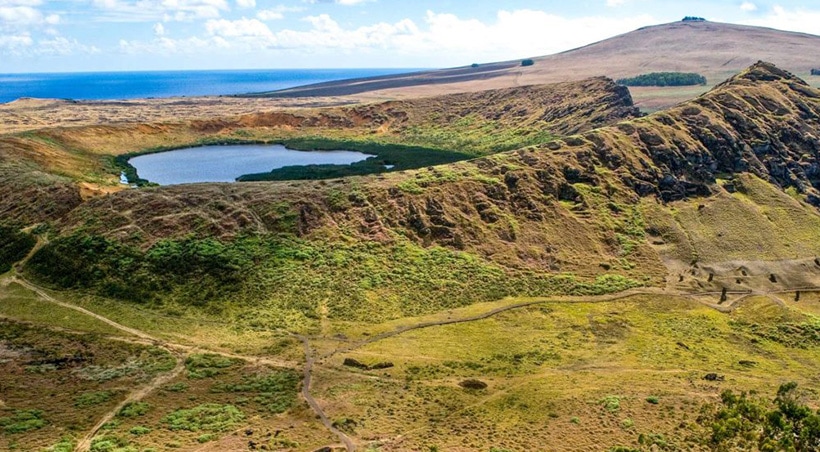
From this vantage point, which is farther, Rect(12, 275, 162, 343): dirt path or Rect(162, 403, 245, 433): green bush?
Rect(12, 275, 162, 343): dirt path

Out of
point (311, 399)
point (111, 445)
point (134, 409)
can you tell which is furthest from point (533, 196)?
point (111, 445)

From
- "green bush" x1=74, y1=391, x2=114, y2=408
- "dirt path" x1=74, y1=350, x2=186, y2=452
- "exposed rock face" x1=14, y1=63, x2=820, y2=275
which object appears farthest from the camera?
"exposed rock face" x1=14, y1=63, x2=820, y2=275

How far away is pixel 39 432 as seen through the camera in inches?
1722

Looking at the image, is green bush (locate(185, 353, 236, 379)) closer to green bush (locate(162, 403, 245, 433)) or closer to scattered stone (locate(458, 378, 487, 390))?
green bush (locate(162, 403, 245, 433))

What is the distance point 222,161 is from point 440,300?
84911 mm

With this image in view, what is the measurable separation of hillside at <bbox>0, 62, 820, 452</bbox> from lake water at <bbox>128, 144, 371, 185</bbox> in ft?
41.9

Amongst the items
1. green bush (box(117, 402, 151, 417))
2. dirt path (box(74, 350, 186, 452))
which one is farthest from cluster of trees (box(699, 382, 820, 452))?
dirt path (box(74, 350, 186, 452))

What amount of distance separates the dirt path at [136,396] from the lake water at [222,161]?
64.9 metres

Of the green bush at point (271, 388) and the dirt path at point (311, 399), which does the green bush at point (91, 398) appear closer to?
the green bush at point (271, 388)

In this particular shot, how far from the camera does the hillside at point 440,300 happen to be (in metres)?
46.9

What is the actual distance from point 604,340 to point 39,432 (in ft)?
173

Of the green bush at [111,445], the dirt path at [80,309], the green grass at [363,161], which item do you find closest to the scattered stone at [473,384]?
the green bush at [111,445]

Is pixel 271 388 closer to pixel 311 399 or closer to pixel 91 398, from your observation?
pixel 311 399

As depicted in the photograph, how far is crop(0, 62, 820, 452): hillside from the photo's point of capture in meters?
46.9
